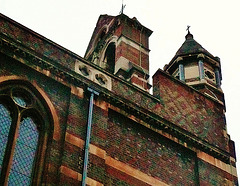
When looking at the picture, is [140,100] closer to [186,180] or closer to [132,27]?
[186,180]

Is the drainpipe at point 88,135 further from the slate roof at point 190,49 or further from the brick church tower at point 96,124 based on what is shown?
the slate roof at point 190,49

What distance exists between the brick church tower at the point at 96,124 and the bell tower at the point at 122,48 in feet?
0.28

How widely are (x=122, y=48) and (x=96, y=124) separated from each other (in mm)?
5588

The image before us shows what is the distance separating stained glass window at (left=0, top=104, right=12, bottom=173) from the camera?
14.4 metres

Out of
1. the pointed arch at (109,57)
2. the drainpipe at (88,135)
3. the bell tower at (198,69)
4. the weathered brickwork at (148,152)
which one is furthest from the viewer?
the pointed arch at (109,57)

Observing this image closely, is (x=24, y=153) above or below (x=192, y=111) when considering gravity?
below

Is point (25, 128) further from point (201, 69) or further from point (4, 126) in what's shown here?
point (201, 69)

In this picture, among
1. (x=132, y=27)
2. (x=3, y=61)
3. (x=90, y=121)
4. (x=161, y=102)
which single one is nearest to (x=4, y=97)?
(x=3, y=61)

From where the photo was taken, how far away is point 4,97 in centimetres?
1520

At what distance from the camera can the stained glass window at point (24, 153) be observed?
1415cm

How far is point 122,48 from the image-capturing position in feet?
69.1

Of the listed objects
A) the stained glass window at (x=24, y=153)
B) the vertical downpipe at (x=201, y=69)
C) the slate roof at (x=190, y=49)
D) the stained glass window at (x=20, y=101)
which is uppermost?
the slate roof at (x=190, y=49)

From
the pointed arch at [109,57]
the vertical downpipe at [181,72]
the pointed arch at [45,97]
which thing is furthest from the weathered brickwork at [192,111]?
the pointed arch at [45,97]

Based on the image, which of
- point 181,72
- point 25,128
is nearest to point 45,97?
point 25,128
